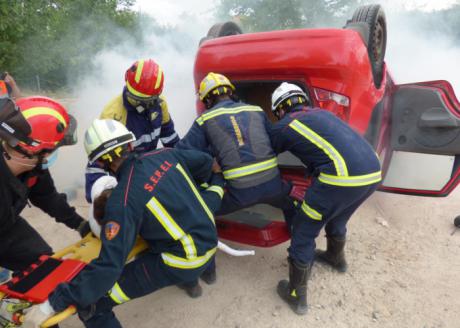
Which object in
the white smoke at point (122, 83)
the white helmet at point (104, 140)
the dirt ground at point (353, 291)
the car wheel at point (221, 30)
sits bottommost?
the dirt ground at point (353, 291)

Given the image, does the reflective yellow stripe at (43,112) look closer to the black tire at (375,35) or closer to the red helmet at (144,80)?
the red helmet at (144,80)

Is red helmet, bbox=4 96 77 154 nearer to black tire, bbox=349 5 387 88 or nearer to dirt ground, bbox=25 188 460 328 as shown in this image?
dirt ground, bbox=25 188 460 328

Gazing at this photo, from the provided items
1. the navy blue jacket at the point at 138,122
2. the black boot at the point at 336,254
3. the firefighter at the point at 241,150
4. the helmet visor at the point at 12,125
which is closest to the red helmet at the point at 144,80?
the navy blue jacket at the point at 138,122

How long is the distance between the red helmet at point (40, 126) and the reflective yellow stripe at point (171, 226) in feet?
2.16

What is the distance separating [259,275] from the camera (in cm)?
292

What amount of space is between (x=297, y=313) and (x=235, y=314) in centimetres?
44

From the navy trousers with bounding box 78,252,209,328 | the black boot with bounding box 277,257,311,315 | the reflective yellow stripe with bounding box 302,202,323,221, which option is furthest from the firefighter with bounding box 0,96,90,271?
the black boot with bounding box 277,257,311,315

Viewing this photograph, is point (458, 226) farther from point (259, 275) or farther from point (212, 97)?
point (212, 97)

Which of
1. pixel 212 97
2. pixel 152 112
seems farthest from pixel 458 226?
pixel 152 112

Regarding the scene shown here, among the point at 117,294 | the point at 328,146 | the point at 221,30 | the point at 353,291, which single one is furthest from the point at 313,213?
the point at 221,30

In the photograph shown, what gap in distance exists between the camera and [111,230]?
6.00ft

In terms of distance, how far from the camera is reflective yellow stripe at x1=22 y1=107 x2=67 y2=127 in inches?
75.4

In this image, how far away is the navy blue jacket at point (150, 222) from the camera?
1810mm

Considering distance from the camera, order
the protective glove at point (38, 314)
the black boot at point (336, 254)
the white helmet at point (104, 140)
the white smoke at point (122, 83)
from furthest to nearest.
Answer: the white smoke at point (122, 83), the black boot at point (336, 254), the white helmet at point (104, 140), the protective glove at point (38, 314)
